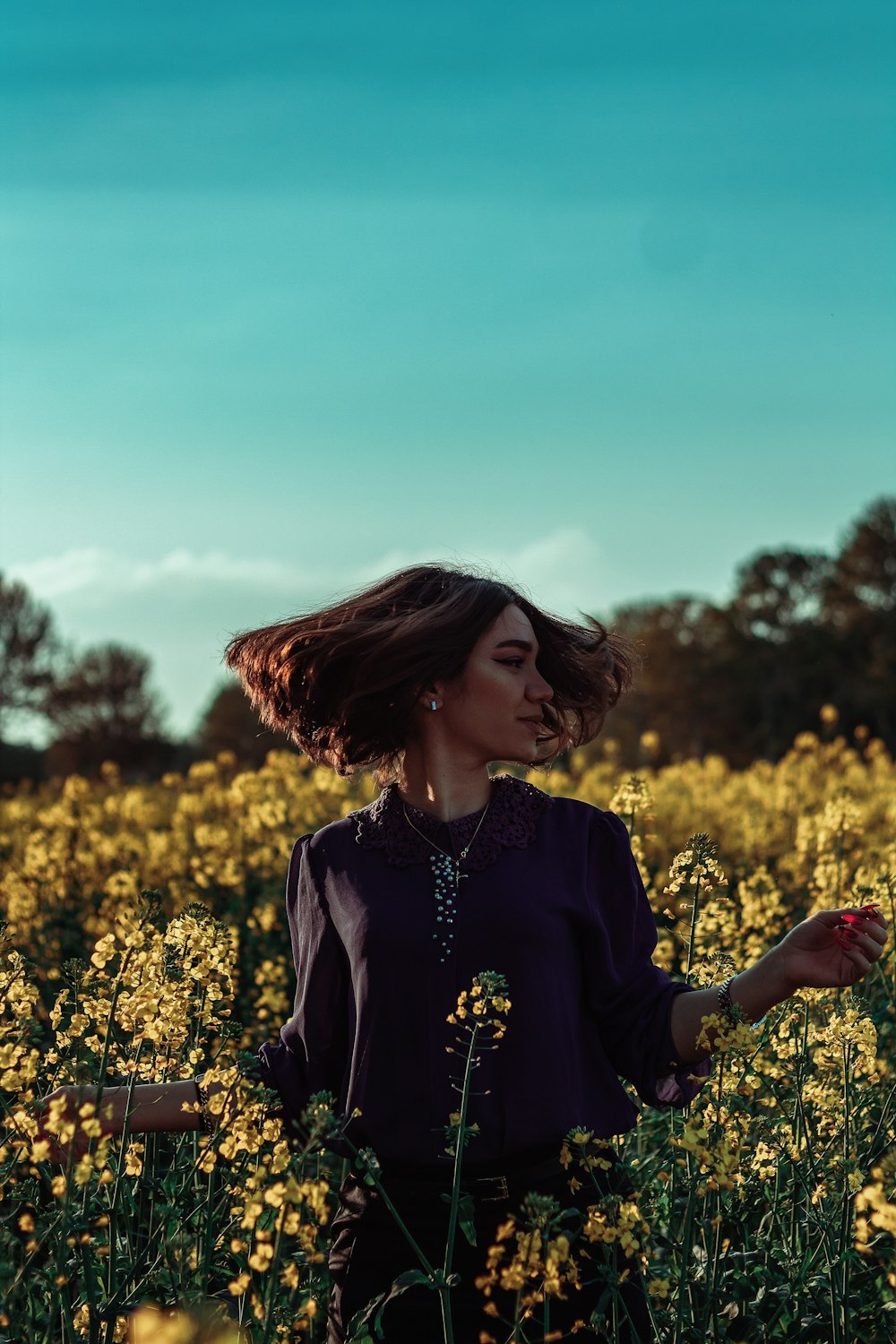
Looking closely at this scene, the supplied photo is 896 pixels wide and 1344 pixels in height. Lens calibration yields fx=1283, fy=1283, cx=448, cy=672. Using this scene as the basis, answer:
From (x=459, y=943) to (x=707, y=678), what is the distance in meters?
34.3

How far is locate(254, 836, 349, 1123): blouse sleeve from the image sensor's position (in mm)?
2393

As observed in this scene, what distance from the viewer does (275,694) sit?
108 inches

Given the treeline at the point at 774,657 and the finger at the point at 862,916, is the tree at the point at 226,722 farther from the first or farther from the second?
the finger at the point at 862,916

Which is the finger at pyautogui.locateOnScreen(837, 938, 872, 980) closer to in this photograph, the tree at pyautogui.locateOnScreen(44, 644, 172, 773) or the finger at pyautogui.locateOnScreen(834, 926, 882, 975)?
the finger at pyautogui.locateOnScreen(834, 926, 882, 975)

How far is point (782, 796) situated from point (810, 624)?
94.8ft

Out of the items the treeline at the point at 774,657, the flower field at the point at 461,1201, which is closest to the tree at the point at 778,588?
the treeline at the point at 774,657

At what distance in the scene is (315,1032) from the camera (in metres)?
2.43

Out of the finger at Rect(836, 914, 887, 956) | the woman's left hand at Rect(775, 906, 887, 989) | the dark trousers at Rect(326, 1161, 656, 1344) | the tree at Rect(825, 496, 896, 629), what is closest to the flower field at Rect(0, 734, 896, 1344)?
the dark trousers at Rect(326, 1161, 656, 1344)

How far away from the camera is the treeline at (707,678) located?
113ft

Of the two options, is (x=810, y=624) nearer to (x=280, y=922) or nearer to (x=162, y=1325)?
(x=280, y=922)

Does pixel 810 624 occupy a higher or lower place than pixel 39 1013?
higher

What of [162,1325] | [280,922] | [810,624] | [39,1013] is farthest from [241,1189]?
[810,624]

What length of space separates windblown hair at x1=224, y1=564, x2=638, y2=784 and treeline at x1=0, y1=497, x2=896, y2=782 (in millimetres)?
26485

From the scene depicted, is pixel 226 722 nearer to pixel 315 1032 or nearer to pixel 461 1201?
pixel 315 1032
